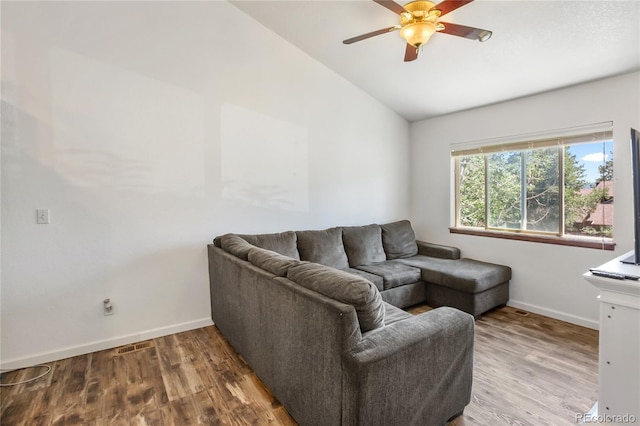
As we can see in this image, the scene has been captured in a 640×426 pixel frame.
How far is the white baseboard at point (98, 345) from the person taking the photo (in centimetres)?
233

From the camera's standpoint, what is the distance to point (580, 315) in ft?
9.89

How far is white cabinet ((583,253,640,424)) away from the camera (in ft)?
4.64

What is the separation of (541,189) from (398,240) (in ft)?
5.47

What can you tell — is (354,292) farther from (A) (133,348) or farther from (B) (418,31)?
(A) (133,348)

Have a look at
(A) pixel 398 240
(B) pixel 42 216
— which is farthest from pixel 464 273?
(B) pixel 42 216


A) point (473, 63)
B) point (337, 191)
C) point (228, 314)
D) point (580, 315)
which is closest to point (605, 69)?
point (473, 63)

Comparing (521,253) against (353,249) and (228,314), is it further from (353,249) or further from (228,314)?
(228,314)

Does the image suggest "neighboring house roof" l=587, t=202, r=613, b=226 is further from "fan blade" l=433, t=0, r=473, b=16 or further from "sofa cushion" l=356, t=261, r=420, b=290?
"fan blade" l=433, t=0, r=473, b=16

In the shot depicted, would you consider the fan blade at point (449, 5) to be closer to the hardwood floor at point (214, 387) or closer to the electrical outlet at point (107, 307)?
the hardwood floor at point (214, 387)

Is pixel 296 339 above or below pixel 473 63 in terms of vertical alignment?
below

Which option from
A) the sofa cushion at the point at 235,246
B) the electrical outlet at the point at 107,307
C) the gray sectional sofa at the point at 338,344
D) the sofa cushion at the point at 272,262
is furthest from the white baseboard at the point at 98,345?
the sofa cushion at the point at 272,262

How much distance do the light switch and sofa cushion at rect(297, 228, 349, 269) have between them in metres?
2.14

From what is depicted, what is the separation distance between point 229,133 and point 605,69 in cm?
346

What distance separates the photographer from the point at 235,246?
8.39 ft
